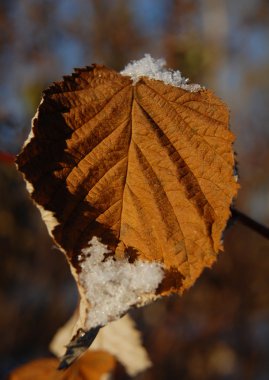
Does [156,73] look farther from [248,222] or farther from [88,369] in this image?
[88,369]

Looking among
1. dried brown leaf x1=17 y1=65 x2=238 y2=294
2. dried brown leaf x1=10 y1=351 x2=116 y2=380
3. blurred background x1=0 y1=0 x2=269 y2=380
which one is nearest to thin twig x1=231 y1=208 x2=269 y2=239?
dried brown leaf x1=17 y1=65 x2=238 y2=294

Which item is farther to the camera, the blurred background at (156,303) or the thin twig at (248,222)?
the blurred background at (156,303)

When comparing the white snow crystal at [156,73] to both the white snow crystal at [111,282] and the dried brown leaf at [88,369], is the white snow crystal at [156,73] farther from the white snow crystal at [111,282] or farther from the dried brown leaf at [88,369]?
the dried brown leaf at [88,369]

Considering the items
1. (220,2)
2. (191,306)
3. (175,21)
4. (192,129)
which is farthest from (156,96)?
(220,2)

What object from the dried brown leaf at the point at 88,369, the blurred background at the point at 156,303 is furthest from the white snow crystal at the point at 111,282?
the blurred background at the point at 156,303

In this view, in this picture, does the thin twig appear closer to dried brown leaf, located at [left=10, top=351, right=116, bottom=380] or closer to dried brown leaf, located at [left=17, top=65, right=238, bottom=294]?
dried brown leaf, located at [left=17, top=65, right=238, bottom=294]

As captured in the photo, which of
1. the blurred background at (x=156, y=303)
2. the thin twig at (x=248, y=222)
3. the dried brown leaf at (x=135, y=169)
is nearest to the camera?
the dried brown leaf at (x=135, y=169)
